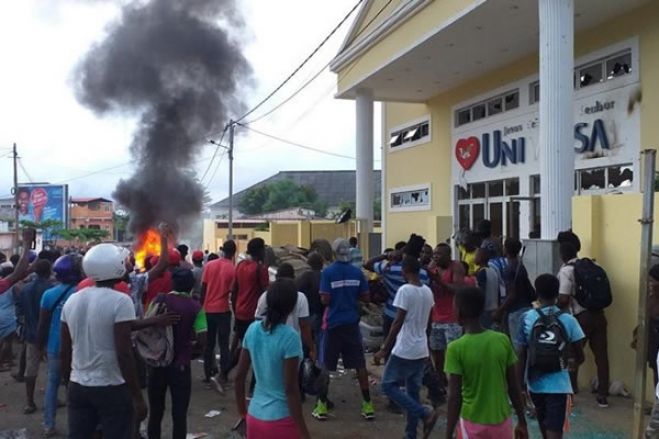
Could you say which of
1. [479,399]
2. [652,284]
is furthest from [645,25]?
[479,399]

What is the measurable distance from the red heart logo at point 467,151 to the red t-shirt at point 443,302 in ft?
32.6

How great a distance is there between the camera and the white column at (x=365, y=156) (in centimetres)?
1712

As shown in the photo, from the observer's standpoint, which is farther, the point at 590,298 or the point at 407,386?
the point at 590,298

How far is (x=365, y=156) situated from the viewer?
17.3 meters

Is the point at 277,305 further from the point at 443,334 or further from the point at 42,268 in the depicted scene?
the point at 42,268

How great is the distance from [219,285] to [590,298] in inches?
156

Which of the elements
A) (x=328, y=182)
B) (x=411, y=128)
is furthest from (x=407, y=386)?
(x=328, y=182)

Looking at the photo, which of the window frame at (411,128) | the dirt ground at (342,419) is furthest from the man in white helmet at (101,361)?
the window frame at (411,128)

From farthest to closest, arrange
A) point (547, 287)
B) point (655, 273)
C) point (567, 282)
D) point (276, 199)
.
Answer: point (276, 199) < point (567, 282) < point (655, 273) < point (547, 287)

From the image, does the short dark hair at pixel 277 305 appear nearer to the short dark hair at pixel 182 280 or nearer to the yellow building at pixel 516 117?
the short dark hair at pixel 182 280

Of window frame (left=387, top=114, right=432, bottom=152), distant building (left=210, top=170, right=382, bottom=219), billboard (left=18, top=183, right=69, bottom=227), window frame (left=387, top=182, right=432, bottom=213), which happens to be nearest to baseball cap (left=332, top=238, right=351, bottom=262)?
window frame (left=387, top=182, right=432, bottom=213)

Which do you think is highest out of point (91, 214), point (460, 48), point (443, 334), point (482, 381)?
point (460, 48)

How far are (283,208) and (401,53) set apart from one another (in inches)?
2273

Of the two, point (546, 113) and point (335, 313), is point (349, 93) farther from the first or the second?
point (335, 313)
